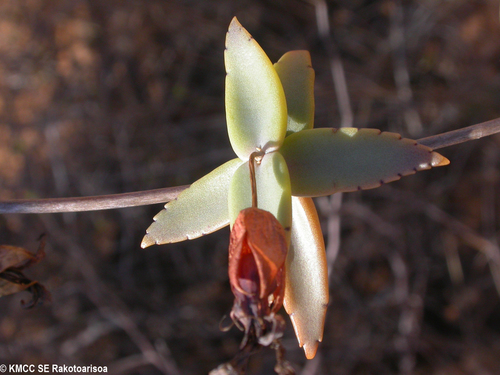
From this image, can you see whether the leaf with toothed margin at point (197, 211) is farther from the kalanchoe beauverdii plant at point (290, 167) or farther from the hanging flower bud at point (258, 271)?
the hanging flower bud at point (258, 271)

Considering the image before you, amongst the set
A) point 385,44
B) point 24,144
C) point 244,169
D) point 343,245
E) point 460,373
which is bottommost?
point 460,373

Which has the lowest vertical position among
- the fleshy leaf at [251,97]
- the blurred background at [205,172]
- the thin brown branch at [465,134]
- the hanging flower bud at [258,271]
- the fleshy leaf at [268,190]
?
the blurred background at [205,172]

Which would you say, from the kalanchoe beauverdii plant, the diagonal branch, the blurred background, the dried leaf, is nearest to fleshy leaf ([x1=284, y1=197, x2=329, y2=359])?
the kalanchoe beauverdii plant

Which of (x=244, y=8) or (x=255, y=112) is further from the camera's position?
(x=244, y=8)

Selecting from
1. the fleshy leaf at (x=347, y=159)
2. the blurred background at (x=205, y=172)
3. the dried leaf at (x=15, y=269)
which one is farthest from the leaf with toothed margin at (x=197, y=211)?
the blurred background at (x=205, y=172)

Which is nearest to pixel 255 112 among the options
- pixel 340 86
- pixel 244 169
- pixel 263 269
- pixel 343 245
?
pixel 244 169

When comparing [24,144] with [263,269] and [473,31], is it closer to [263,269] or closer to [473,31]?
[263,269]

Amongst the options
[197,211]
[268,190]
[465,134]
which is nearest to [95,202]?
[197,211]
